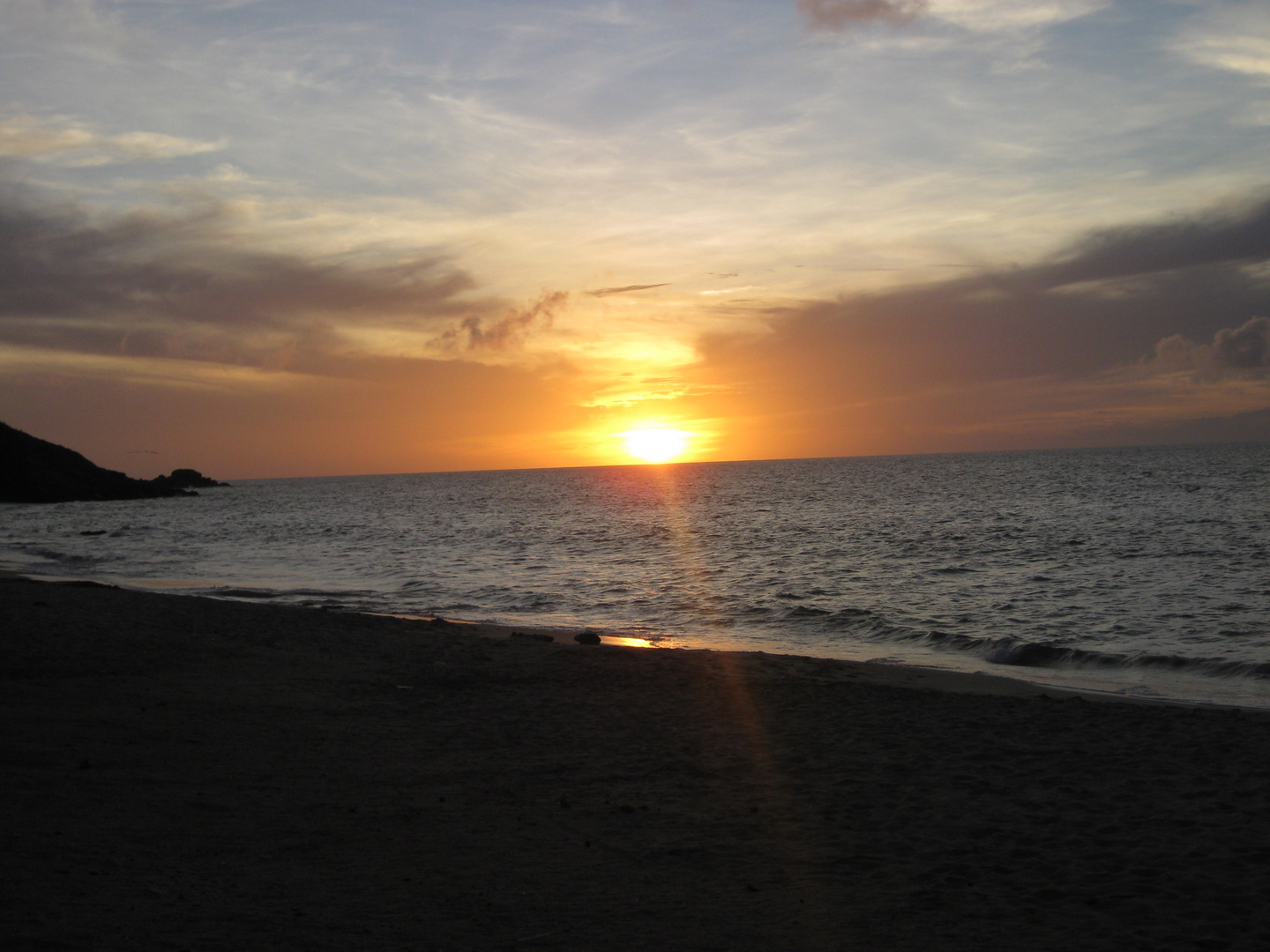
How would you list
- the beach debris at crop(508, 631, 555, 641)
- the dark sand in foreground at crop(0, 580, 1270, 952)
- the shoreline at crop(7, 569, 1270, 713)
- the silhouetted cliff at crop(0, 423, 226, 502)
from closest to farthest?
the dark sand in foreground at crop(0, 580, 1270, 952) < the shoreline at crop(7, 569, 1270, 713) < the beach debris at crop(508, 631, 555, 641) < the silhouetted cliff at crop(0, 423, 226, 502)

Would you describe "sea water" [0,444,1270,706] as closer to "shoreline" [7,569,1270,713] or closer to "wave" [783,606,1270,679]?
"wave" [783,606,1270,679]

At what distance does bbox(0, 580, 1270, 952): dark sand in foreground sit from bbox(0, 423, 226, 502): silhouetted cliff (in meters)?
107

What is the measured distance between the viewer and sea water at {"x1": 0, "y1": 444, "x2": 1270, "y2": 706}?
64.4 feet

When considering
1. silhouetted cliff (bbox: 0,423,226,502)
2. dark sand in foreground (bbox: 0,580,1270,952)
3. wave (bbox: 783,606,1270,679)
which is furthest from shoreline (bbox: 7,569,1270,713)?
silhouetted cliff (bbox: 0,423,226,502)

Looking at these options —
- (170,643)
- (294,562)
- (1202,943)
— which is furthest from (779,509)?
(1202,943)

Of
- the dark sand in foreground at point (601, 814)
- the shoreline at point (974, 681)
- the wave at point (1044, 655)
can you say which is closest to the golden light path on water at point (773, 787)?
the dark sand in foreground at point (601, 814)

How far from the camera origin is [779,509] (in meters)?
77.9

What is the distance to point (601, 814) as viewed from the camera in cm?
839

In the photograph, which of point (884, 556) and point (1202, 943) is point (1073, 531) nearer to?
point (884, 556)

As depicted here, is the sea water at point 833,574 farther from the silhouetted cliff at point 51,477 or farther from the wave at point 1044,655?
the silhouetted cliff at point 51,477

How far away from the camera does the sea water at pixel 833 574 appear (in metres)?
19.6

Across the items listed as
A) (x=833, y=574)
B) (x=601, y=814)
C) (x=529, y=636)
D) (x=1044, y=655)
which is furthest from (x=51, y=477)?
(x=601, y=814)

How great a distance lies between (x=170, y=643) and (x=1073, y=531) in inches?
1791

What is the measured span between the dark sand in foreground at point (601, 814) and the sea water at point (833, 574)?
22.4 ft
